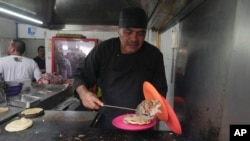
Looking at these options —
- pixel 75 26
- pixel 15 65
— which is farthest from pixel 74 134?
pixel 75 26

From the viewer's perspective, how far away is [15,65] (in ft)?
8.96

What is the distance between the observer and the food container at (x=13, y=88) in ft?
6.05

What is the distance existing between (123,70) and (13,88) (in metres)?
1.09

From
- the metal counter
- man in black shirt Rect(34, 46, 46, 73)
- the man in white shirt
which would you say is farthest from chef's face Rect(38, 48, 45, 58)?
the metal counter

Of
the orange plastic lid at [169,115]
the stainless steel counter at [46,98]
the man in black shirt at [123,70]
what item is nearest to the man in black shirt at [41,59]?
the stainless steel counter at [46,98]

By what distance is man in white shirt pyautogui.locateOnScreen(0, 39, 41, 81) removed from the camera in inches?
106

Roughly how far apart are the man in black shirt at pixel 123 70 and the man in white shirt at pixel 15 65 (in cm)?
162

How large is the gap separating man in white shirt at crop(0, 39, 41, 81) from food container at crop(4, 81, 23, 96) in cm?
80

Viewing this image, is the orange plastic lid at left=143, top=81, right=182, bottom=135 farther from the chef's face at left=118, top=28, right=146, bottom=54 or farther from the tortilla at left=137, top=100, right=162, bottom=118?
the chef's face at left=118, top=28, right=146, bottom=54

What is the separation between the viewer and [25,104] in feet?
5.14

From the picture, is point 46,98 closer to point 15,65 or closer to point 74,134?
point 74,134

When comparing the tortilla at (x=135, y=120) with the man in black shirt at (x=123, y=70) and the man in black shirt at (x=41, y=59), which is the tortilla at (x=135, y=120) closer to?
the man in black shirt at (x=123, y=70)

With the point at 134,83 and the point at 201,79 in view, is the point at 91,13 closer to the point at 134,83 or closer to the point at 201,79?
the point at 134,83

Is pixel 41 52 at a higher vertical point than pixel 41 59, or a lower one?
higher
